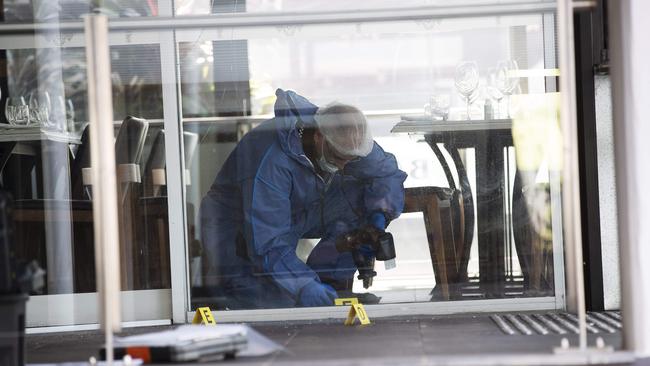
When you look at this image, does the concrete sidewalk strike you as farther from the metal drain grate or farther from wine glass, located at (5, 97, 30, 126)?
wine glass, located at (5, 97, 30, 126)

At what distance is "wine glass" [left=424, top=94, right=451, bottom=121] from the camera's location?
4.77 meters

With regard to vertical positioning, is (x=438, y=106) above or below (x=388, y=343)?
above

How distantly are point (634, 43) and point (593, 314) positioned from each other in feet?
5.31

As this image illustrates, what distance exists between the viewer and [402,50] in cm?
480

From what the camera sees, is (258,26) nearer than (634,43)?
No

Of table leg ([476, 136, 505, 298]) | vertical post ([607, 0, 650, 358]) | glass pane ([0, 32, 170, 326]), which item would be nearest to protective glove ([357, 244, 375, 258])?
table leg ([476, 136, 505, 298])

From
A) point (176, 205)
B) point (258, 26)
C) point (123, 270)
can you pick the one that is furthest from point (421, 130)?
point (123, 270)

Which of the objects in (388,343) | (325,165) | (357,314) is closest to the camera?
(388,343)

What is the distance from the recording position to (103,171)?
120 inches

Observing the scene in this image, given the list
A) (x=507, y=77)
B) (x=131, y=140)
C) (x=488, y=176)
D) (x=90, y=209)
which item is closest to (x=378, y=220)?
(x=488, y=176)

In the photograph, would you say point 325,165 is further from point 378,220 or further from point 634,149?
point 634,149

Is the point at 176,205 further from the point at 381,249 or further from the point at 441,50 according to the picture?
the point at 441,50

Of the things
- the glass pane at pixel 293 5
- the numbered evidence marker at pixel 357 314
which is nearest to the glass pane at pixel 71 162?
the glass pane at pixel 293 5

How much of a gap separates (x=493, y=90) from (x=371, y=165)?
66 cm
